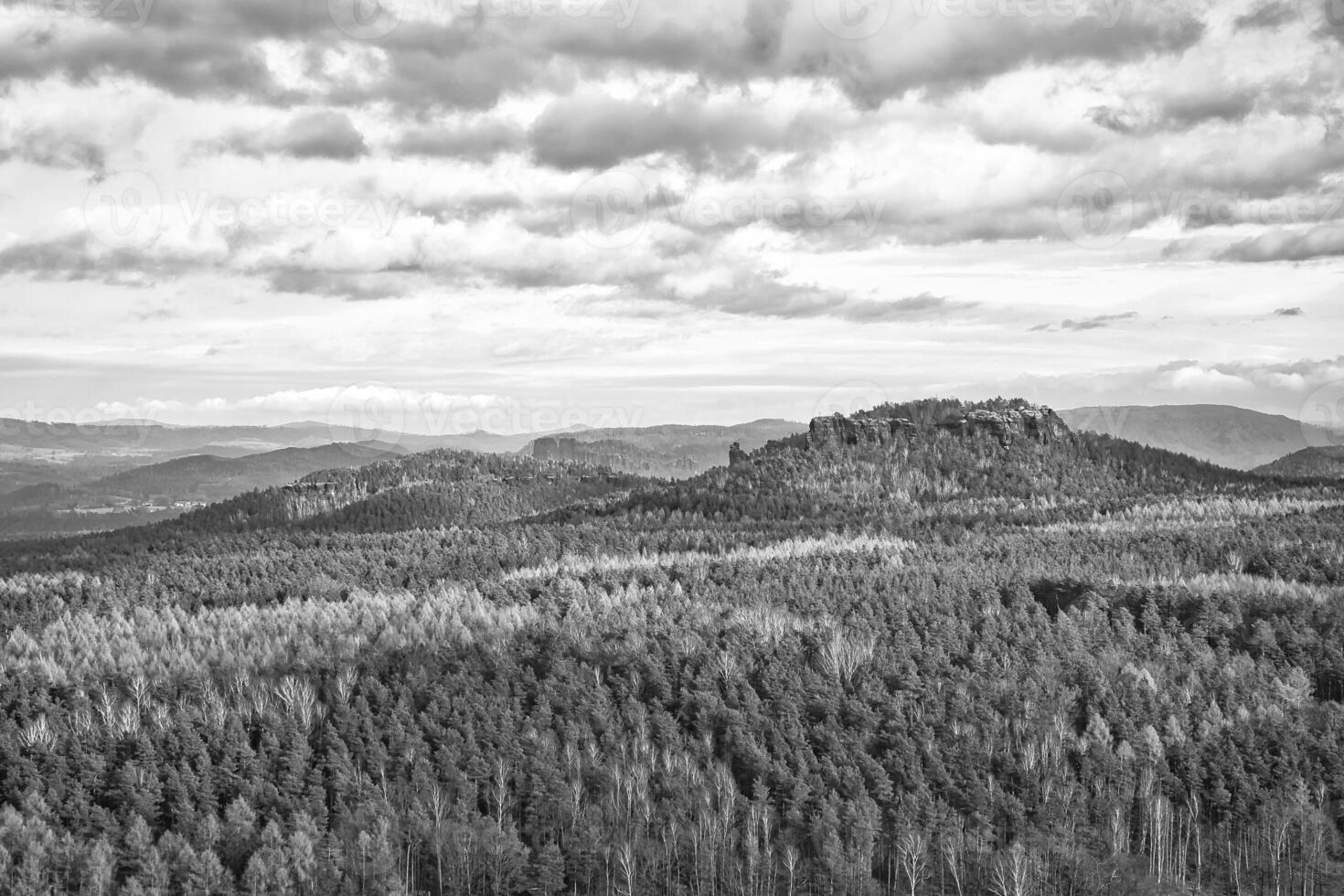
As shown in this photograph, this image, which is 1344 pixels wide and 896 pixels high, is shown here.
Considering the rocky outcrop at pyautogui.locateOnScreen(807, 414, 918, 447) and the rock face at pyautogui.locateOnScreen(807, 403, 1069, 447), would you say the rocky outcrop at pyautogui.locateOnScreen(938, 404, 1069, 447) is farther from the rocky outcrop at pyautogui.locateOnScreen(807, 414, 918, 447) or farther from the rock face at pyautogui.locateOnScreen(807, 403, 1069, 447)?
the rocky outcrop at pyautogui.locateOnScreen(807, 414, 918, 447)

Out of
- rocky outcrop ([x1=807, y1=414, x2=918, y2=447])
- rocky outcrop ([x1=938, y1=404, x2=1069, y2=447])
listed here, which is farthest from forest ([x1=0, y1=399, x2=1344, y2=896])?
rocky outcrop ([x1=807, y1=414, x2=918, y2=447])

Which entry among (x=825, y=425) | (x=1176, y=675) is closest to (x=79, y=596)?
(x=1176, y=675)

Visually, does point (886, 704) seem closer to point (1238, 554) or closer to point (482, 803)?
point (482, 803)

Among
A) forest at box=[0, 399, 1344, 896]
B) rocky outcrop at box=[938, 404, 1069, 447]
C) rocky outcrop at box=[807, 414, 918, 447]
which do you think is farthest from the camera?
rocky outcrop at box=[807, 414, 918, 447]

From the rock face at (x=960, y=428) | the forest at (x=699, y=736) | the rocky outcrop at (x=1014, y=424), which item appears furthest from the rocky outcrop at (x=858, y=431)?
the forest at (x=699, y=736)

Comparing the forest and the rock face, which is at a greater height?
the rock face

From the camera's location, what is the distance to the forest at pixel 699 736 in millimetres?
33812

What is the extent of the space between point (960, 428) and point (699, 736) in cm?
13333

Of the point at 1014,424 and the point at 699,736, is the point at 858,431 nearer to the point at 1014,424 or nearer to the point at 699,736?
the point at 1014,424

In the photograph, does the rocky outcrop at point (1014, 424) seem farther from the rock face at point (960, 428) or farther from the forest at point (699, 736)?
the forest at point (699, 736)

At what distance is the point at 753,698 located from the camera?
44438 mm

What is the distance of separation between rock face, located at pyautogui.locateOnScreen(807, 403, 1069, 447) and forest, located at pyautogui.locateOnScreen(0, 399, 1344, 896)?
92.2 meters

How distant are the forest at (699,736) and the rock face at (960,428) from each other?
302 feet

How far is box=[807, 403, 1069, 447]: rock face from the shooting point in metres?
166
